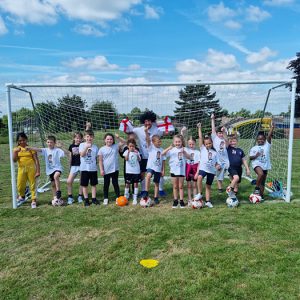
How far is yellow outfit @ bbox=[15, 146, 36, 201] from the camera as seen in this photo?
6.65m

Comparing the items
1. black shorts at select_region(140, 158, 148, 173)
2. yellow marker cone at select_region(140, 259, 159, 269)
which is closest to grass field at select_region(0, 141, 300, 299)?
yellow marker cone at select_region(140, 259, 159, 269)

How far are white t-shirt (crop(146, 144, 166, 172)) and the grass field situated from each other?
2.67ft

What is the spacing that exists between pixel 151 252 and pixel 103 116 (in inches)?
190

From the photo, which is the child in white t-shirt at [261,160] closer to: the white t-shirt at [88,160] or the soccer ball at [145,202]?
the soccer ball at [145,202]

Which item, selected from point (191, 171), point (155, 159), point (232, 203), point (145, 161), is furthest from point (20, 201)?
point (232, 203)

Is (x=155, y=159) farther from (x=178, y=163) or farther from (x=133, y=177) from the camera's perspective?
(x=133, y=177)

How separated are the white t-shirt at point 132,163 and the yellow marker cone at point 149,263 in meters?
2.91

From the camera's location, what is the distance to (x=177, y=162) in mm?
6309

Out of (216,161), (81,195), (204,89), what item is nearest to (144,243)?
(216,161)

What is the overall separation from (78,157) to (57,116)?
80.0 inches

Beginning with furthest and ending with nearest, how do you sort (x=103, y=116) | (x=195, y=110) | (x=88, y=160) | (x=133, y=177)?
1. (x=195, y=110)
2. (x=103, y=116)
3. (x=133, y=177)
4. (x=88, y=160)

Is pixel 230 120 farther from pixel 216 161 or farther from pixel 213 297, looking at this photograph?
pixel 213 297

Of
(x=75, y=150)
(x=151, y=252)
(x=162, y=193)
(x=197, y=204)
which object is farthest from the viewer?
(x=162, y=193)

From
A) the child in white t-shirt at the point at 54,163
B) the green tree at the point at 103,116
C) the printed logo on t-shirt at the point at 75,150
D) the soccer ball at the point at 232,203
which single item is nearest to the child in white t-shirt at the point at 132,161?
the printed logo on t-shirt at the point at 75,150
